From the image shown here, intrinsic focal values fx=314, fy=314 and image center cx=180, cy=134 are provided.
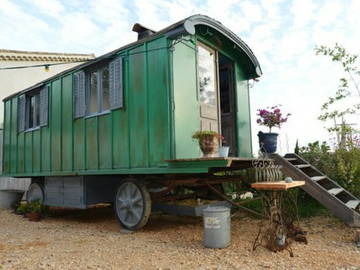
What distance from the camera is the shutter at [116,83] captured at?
18.2 ft

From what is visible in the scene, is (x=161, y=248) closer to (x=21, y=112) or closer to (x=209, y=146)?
(x=209, y=146)

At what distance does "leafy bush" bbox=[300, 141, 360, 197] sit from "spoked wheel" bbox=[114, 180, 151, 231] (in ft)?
11.9

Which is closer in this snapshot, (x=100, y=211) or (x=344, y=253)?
(x=344, y=253)

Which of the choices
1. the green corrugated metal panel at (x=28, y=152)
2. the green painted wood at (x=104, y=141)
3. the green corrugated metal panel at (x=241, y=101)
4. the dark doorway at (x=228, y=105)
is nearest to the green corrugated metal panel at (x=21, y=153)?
Answer: the green corrugated metal panel at (x=28, y=152)

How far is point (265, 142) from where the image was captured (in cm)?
616

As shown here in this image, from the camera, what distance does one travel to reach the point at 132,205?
5305 millimetres

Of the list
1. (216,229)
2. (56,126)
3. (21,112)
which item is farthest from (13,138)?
(216,229)

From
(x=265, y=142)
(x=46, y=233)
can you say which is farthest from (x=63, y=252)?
(x=265, y=142)

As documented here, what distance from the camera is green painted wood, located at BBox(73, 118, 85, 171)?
250 inches

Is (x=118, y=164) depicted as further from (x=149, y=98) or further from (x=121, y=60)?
(x=121, y=60)

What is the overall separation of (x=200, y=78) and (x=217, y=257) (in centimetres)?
315

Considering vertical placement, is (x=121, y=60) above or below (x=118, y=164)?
above

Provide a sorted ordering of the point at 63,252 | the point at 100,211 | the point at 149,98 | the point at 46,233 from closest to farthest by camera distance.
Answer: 1. the point at 63,252
2. the point at 149,98
3. the point at 46,233
4. the point at 100,211

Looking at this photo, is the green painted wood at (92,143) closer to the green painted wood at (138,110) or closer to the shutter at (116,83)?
the shutter at (116,83)
